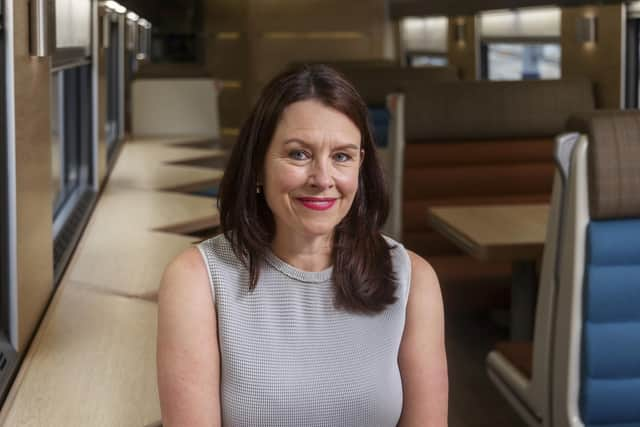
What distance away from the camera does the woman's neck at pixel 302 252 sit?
5.65 ft

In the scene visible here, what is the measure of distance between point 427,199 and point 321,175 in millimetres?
3062

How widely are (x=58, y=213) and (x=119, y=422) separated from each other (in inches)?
94.2

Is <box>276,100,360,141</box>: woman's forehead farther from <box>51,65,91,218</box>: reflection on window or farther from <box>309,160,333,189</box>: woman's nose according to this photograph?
<box>51,65,91,218</box>: reflection on window

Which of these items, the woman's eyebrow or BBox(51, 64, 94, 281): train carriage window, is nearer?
the woman's eyebrow

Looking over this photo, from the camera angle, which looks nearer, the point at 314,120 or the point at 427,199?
the point at 314,120

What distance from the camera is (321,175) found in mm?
1627

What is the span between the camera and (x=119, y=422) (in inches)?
70.0

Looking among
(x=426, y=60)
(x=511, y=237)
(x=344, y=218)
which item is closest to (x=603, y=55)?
(x=511, y=237)

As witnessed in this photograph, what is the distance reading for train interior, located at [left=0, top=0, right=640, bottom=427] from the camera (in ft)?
6.90

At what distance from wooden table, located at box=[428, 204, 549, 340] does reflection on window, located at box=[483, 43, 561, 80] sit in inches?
105

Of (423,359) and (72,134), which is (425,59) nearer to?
(72,134)

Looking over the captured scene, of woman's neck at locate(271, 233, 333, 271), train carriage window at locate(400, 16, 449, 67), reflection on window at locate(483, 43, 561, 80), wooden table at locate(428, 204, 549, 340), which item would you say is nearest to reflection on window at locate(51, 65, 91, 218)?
wooden table at locate(428, 204, 549, 340)

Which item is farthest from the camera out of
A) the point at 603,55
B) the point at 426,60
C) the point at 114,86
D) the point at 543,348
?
the point at 426,60

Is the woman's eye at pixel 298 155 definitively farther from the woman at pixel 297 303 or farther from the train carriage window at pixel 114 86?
the train carriage window at pixel 114 86
